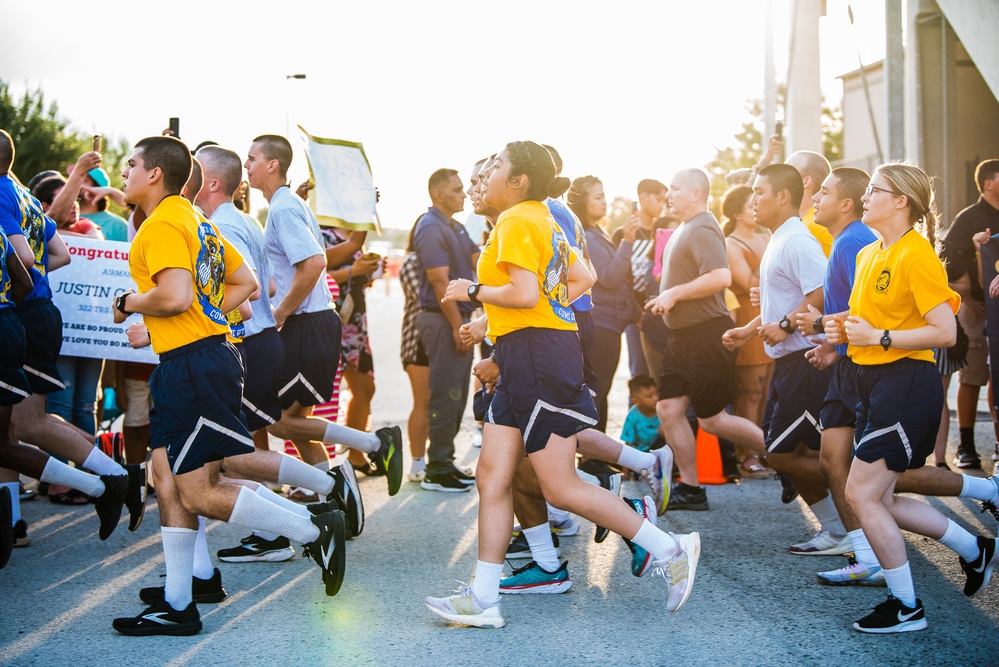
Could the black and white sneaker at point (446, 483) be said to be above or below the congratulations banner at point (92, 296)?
below

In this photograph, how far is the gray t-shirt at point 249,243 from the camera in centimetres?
578

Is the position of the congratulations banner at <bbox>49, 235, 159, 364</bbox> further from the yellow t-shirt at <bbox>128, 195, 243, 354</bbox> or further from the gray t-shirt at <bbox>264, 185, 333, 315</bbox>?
the yellow t-shirt at <bbox>128, 195, 243, 354</bbox>

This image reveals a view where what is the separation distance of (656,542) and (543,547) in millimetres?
806

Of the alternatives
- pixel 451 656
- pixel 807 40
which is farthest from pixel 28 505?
pixel 807 40

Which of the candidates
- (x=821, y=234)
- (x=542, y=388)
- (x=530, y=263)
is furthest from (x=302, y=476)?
(x=821, y=234)

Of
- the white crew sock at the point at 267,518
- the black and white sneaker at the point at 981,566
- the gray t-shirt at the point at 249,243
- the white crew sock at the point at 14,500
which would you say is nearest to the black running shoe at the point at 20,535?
the white crew sock at the point at 14,500

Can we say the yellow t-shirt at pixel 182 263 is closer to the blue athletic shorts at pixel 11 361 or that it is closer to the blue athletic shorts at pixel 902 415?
the blue athletic shorts at pixel 11 361

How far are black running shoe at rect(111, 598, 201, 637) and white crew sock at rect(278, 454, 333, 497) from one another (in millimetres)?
1109

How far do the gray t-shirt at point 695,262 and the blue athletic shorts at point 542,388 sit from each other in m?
2.39

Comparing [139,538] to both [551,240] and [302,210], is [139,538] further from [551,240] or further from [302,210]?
[551,240]

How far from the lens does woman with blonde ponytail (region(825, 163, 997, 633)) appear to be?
4.27 m

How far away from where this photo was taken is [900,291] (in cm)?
431

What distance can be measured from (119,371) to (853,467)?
516 centimetres

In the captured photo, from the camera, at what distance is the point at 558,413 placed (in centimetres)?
447
